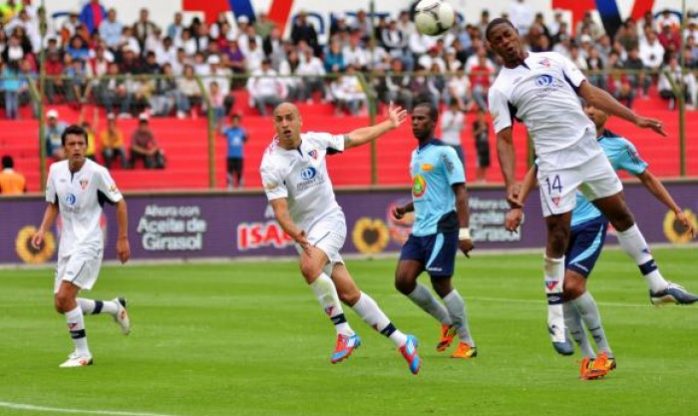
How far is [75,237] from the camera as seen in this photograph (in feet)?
47.8

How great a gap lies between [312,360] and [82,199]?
244cm

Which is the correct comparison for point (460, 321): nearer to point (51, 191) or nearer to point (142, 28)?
point (51, 191)

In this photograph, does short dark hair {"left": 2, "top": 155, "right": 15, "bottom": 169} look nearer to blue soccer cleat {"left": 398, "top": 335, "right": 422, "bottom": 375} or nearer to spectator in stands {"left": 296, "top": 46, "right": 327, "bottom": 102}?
spectator in stands {"left": 296, "top": 46, "right": 327, "bottom": 102}

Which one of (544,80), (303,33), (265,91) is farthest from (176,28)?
(544,80)

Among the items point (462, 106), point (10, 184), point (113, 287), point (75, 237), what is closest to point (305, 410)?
point (75, 237)

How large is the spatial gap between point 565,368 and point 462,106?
64.1ft

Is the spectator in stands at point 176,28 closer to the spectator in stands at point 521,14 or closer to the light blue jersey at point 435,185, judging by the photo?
the spectator in stands at point 521,14

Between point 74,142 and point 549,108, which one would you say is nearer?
point 549,108

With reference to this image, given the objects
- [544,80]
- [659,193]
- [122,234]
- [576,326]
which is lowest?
[576,326]

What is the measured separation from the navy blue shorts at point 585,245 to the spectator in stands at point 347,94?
18988mm

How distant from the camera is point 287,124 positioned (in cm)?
1351

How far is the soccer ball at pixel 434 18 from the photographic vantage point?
17.0 metres

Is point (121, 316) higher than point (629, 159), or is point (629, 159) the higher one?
point (629, 159)

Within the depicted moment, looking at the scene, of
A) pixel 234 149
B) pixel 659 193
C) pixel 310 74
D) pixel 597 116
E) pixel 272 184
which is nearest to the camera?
Result: pixel 597 116
